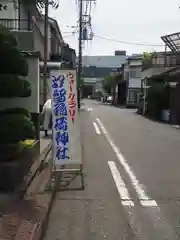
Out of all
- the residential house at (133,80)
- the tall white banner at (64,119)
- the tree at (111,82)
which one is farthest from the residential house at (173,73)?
the tree at (111,82)

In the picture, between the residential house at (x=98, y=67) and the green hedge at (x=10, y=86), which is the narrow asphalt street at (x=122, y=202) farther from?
the residential house at (x=98, y=67)

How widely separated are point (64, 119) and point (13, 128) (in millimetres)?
1266

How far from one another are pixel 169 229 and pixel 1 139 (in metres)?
3.53

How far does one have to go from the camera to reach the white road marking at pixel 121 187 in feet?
25.1

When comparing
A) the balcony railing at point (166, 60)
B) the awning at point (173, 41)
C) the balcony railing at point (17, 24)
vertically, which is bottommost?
the balcony railing at point (166, 60)

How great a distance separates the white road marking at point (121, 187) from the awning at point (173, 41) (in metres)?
21.5

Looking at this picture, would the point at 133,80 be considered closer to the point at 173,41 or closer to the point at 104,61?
the point at 173,41

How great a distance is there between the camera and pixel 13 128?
7.84 meters

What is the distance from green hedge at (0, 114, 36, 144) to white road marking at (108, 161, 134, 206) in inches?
86.5

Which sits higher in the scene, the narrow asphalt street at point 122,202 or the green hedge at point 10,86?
the green hedge at point 10,86

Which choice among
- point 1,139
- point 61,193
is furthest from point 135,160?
point 1,139

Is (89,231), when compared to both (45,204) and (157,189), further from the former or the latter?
(157,189)

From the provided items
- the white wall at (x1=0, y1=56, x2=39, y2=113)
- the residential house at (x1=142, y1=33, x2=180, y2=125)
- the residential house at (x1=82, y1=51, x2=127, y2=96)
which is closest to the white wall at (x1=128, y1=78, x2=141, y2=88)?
the residential house at (x1=142, y1=33, x2=180, y2=125)

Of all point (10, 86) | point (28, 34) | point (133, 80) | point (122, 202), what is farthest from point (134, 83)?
point (122, 202)
